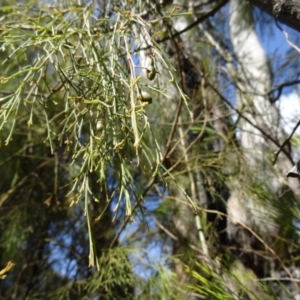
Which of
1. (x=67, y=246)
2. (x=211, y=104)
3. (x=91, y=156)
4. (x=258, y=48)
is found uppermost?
(x=258, y=48)

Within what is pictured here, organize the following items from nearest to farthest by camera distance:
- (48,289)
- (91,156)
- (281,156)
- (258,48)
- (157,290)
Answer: (91,156) < (157,290) < (281,156) < (48,289) < (258,48)

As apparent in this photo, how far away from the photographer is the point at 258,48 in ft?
6.91

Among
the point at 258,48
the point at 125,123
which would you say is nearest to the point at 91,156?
the point at 125,123

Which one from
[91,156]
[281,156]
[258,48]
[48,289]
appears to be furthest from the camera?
[258,48]

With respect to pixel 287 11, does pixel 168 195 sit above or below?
below

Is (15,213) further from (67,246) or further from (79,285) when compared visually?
(79,285)

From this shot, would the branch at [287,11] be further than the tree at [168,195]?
No

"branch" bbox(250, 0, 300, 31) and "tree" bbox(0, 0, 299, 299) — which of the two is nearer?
"branch" bbox(250, 0, 300, 31)

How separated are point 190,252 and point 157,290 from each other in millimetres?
123

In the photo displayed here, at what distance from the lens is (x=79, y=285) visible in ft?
4.22

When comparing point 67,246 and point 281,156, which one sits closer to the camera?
point 281,156

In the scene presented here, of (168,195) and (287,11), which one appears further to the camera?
(168,195)

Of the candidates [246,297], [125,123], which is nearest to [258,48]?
[246,297]

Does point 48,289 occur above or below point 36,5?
below
